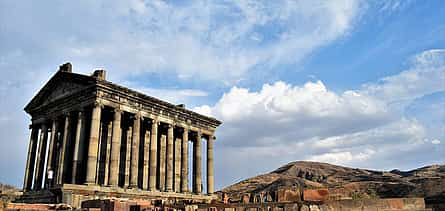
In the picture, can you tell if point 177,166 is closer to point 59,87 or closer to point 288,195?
point 59,87

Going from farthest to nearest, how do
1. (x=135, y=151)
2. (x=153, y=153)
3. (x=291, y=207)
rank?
1. (x=153, y=153)
2. (x=135, y=151)
3. (x=291, y=207)

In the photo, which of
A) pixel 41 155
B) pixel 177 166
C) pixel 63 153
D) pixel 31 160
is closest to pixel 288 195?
pixel 63 153

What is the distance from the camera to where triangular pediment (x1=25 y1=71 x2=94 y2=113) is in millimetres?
26844

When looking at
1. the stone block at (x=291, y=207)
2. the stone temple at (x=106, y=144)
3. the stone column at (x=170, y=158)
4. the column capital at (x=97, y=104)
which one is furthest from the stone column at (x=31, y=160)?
the stone block at (x=291, y=207)

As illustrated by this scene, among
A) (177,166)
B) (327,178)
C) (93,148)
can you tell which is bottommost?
(327,178)

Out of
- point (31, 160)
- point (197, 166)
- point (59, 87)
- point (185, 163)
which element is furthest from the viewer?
point (197, 166)

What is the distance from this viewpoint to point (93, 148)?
24.5 meters

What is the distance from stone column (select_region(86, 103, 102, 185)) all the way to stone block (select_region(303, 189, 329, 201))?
17605 millimetres

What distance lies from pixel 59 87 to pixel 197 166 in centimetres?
1422

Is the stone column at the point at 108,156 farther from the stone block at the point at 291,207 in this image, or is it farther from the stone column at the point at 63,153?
the stone block at the point at 291,207

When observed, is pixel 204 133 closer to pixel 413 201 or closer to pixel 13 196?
pixel 13 196

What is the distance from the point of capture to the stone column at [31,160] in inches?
1176

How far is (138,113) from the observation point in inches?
1122

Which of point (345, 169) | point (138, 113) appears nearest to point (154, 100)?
point (138, 113)
